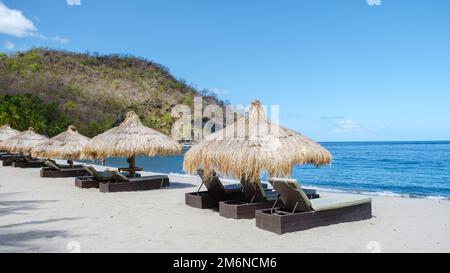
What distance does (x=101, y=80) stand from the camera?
80.2 m

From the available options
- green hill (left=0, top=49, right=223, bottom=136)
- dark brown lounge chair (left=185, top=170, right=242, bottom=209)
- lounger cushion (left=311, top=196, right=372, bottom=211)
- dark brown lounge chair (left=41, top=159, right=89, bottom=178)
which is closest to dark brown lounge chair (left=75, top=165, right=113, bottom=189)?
dark brown lounge chair (left=41, top=159, right=89, bottom=178)

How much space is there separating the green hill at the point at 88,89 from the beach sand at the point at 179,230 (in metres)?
34.1

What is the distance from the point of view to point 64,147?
13.3 meters

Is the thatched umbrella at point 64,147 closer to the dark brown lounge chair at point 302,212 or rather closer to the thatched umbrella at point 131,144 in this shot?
the thatched umbrella at point 131,144

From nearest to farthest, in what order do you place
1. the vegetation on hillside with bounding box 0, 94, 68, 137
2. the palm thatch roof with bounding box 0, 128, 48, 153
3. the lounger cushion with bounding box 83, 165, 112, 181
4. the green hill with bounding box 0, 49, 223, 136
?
the lounger cushion with bounding box 83, 165, 112, 181, the palm thatch roof with bounding box 0, 128, 48, 153, the vegetation on hillside with bounding box 0, 94, 68, 137, the green hill with bounding box 0, 49, 223, 136

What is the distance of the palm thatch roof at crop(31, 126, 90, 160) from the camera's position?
13172mm

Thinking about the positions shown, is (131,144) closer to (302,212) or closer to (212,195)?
(212,195)

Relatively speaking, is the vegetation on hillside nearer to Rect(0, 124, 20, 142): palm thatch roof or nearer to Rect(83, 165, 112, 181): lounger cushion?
Rect(0, 124, 20, 142): palm thatch roof

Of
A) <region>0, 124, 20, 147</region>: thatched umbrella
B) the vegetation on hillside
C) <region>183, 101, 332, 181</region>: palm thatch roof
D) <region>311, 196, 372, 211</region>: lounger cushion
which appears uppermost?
the vegetation on hillside

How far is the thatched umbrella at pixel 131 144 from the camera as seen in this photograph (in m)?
10.2

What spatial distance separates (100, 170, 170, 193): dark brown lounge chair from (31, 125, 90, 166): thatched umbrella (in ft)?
11.3

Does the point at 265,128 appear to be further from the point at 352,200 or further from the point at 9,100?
the point at 9,100

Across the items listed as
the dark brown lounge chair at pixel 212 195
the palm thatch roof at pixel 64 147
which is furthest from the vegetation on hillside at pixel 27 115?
the dark brown lounge chair at pixel 212 195
